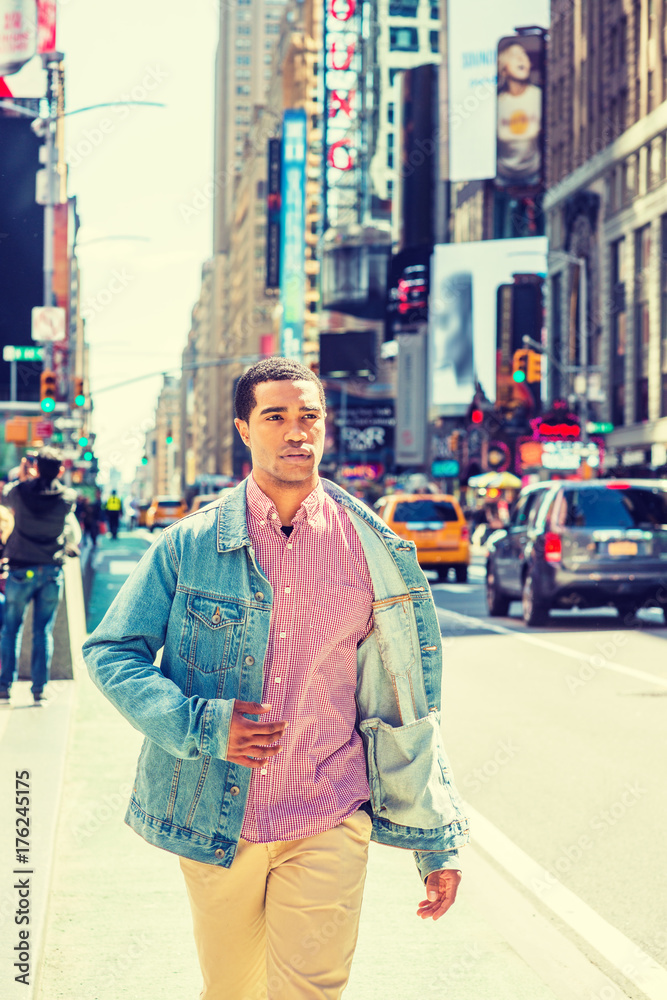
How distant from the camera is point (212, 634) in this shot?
2963mm

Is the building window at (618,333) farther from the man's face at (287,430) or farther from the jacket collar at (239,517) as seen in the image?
the man's face at (287,430)

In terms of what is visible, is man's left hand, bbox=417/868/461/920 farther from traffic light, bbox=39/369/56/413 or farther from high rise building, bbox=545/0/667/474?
high rise building, bbox=545/0/667/474

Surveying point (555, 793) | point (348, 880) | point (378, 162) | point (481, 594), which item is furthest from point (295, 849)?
point (378, 162)

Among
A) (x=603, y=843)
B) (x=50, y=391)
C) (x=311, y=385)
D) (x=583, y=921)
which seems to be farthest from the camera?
(x=50, y=391)

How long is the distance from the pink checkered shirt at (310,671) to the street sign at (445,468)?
245 ft

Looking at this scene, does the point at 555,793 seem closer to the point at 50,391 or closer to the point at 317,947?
the point at 317,947

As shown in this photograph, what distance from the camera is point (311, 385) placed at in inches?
125

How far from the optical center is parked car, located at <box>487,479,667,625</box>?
16625 mm

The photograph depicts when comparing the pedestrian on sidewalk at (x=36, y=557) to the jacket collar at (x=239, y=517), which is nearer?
the jacket collar at (x=239, y=517)

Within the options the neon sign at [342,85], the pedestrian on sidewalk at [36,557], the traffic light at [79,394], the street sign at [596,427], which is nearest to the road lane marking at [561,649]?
the pedestrian on sidewalk at [36,557]

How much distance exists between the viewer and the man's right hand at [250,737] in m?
2.81

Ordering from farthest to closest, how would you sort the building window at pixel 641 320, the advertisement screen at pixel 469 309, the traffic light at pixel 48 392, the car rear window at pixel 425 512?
1. the advertisement screen at pixel 469 309
2. the building window at pixel 641 320
3. the car rear window at pixel 425 512
4. the traffic light at pixel 48 392

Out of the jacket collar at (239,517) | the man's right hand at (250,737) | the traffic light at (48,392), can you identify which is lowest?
the man's right hand at (250,737)

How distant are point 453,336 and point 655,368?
2611 centimetres
